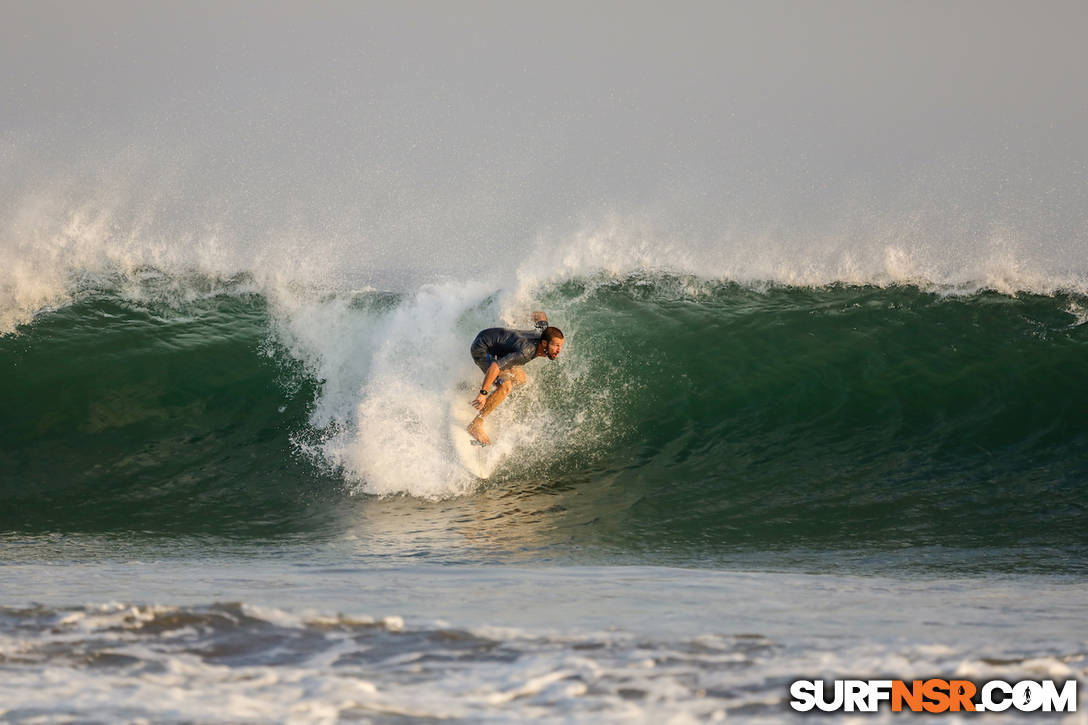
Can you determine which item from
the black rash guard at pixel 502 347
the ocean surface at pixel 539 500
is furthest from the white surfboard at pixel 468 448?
the black rash guard at pixel 502 347

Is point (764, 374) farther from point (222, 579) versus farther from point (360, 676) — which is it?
point (360, 676)

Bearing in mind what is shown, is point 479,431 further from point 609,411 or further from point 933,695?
point 933,695

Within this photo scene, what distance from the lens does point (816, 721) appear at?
2994mm

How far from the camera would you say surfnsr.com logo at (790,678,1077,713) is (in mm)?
3102

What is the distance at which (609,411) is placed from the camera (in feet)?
31.1

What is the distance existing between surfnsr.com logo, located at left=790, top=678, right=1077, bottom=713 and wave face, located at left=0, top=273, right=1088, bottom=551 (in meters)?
3.63

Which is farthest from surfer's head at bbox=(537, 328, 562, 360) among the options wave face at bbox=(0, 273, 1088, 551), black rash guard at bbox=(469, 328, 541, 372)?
wave face at bbox=(0, 273, 1088, 551)

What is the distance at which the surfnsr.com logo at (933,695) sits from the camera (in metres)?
3.10

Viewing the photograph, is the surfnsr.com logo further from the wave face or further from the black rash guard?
the black rash guard

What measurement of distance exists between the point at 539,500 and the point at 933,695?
16.3ft

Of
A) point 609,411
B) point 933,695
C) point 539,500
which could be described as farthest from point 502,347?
point 933,695

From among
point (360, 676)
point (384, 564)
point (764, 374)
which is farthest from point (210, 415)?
point (360, 676)

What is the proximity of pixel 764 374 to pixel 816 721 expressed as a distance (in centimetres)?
757

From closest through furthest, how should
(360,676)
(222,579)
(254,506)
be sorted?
(360,676)
(222,579)
(254,506)
